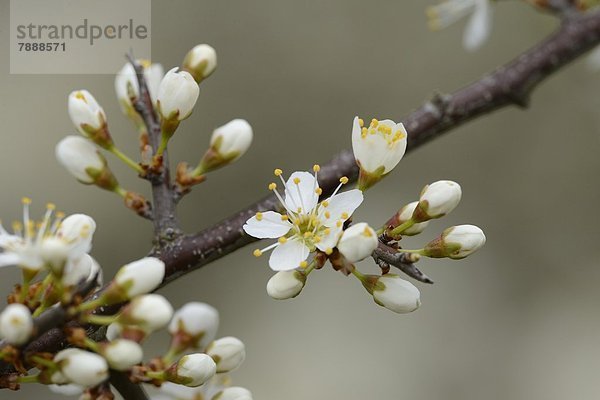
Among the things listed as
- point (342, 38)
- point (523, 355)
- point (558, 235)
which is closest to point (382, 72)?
point (342, 38)

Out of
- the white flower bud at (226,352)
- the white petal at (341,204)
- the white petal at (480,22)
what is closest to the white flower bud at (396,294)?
the white petal at (341,204)

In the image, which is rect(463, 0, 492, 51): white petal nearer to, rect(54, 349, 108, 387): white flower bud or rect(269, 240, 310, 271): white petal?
→ rect(269, 240, 310, 271): white petal

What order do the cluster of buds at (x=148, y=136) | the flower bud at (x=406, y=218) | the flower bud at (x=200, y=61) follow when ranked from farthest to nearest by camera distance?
the flower bud at (x=200, y=61) < the cluster of buds at (x=148, y=136) < the flower bud at (x=406, y=218)

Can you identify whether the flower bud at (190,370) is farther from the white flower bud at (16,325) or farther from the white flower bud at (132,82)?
the white flower bud at (132,82)

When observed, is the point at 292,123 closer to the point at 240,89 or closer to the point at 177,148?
the point at 240,89

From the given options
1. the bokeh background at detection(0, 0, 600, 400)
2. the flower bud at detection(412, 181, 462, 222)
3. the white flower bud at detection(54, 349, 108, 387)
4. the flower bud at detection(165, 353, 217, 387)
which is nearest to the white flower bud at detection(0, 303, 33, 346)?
the white flower bud at detection(54, 349, 108, 387)

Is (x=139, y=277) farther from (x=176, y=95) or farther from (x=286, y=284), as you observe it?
(x=176, y=95)
